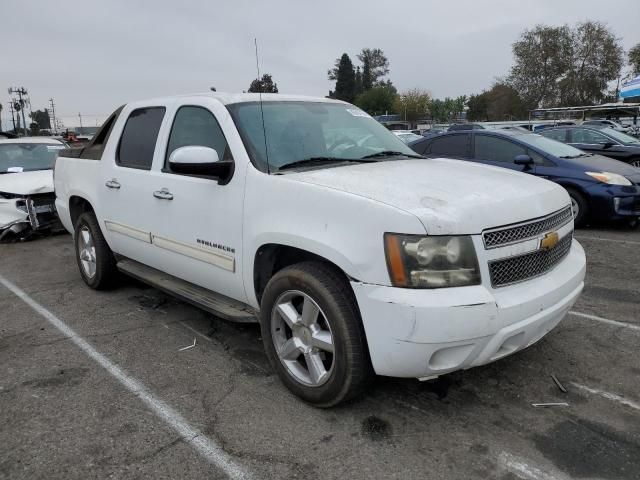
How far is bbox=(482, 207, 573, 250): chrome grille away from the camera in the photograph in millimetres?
2568

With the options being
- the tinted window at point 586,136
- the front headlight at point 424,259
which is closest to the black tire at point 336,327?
the front headlight at point 424,259

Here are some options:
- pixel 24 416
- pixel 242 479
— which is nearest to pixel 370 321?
pixel 242 479

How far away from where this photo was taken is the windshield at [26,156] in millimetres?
8781

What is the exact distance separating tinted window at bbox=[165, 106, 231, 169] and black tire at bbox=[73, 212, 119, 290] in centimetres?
151

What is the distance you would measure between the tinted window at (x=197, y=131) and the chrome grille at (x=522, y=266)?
182cm

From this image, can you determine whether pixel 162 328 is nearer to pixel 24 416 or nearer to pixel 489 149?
pixel 24 416

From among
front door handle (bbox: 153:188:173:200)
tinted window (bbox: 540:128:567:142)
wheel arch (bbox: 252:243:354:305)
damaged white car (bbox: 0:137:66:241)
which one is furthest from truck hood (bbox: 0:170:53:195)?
tinted window (bbox: 540:128:567:142)

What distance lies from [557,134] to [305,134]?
10.6 m

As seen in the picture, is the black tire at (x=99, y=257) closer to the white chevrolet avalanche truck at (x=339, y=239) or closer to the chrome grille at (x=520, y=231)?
the white chevrolet avalanche truck at (x=339, y=239)

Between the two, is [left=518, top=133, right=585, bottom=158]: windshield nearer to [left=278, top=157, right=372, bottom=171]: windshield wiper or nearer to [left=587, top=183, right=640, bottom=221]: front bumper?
[left=587, top=183, right=640, bottom=221]: front bumper

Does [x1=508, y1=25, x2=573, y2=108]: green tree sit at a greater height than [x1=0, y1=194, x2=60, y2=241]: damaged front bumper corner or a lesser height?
greater

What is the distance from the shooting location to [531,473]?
2.40 meters

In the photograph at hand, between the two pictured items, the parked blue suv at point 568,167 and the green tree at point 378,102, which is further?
the green tree at point 378,102

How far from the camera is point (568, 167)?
7.61 metres
